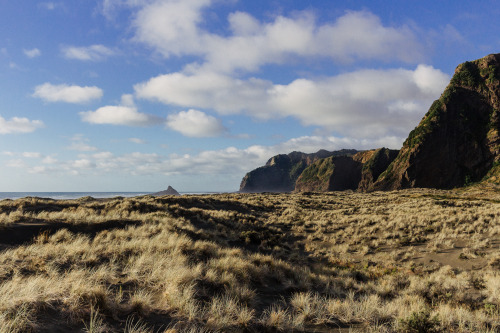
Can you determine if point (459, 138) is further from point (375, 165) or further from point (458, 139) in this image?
point (375, 165)

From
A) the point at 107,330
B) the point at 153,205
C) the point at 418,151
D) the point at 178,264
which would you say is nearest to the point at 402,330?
the point at 107,330

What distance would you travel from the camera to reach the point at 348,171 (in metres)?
132

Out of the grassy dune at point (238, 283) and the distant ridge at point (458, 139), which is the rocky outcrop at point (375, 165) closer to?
the distant ridge at point (458, 139)

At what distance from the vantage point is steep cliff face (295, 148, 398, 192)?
114188 mm

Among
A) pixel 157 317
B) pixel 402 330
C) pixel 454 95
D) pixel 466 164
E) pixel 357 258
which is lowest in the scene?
pixel 357 258

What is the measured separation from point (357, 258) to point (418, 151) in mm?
87346

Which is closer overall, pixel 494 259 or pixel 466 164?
pixel 494 259

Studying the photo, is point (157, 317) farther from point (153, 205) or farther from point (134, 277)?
point (153, 205)

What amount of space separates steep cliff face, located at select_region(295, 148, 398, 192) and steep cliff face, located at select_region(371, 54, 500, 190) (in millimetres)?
20657

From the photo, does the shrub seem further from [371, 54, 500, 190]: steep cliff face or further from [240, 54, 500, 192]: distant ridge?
[371, 54, 500, 190]: steep cliff face

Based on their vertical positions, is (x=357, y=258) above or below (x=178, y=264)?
below

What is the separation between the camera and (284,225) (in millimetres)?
28531

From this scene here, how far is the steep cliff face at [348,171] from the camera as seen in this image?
375ft

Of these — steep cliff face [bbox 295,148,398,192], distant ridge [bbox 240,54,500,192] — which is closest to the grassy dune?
distant ridge [bbox 240,54,500,192]
